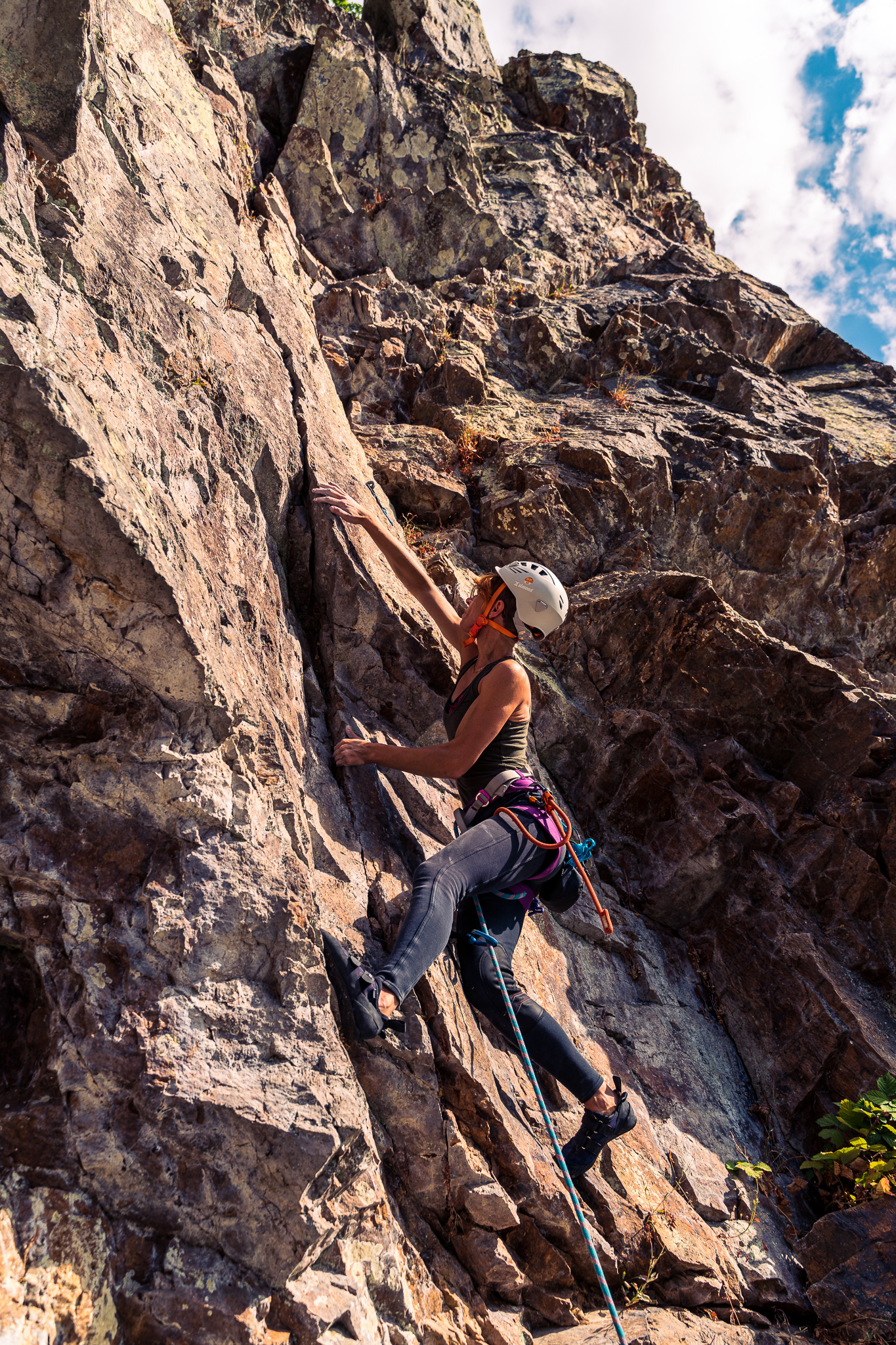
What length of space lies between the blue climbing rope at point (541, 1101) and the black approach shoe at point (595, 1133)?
0.12m

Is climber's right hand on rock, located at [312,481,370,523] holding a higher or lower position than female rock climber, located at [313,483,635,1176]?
higher

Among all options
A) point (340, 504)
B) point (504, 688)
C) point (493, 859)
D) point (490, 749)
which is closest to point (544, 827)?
point (493, 859)

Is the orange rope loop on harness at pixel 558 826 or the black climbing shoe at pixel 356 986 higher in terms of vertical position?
the orange rope loop on harness at pixel 558 826

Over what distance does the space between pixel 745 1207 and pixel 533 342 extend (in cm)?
1184

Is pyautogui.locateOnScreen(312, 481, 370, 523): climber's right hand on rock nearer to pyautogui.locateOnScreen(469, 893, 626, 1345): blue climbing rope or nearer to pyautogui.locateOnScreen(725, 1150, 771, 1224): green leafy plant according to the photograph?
pyautogui.locateOnScreen(469, 893, 626, 1345): blue climbing rope

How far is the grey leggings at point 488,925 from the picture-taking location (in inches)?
159

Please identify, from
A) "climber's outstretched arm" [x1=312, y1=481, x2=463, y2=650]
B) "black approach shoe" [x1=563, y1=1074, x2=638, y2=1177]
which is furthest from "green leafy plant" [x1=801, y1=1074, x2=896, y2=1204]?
"climber's outstretched arm" [x1=312, y1=481, x2=463, y2=650]

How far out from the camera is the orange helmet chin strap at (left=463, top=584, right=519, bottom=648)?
520 cm

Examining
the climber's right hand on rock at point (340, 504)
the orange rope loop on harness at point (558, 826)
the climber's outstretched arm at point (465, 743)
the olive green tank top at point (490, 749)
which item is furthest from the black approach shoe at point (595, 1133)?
the climber's right hand on rock at point (340, 504)

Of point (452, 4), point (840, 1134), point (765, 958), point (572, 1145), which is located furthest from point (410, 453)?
point (452, 4)

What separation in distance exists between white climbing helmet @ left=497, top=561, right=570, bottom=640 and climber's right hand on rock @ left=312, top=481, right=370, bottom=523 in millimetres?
1206

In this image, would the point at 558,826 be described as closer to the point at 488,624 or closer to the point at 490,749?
the point at 490,749

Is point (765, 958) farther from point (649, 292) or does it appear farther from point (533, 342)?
point (649, 292)

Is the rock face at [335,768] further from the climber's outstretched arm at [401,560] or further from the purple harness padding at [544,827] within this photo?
the purple harness padding at [544,827]
